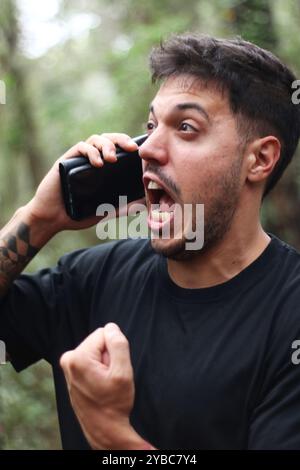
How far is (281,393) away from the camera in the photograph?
2.11 metres

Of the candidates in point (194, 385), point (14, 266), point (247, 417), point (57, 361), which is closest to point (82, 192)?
point (14, 266)

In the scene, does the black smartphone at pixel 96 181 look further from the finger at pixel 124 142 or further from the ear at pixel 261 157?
the ear at pixel 261 157

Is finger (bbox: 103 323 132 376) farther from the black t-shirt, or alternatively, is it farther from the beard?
the beard

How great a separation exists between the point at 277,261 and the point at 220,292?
0.25m

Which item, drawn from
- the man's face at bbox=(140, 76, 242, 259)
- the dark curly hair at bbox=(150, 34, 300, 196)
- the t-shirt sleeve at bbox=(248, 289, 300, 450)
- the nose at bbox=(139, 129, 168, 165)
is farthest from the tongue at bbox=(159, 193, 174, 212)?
the t-shirt sleeve at bbox=(248, 289, 300, 450)

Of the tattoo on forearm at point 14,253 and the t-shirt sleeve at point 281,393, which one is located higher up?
the tattoo on forearm at point 14,253

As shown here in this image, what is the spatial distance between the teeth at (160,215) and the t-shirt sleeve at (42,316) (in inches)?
17.7

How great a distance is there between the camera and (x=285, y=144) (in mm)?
2676

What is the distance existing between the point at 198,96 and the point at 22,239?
0.99 meters

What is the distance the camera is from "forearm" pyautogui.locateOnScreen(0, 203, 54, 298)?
2.79 metres

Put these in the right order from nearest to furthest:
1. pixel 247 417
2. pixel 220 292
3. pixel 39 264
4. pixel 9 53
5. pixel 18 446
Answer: pixel 247 417
pixel 220 292
pixel 18 446
pixel 39 264
pixel 9 53

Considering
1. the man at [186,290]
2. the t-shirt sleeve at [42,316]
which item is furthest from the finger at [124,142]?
the t-shirt sleeve at [42,316]

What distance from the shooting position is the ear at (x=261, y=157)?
2559 millimetres

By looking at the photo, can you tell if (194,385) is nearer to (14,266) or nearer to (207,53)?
(14,266)
